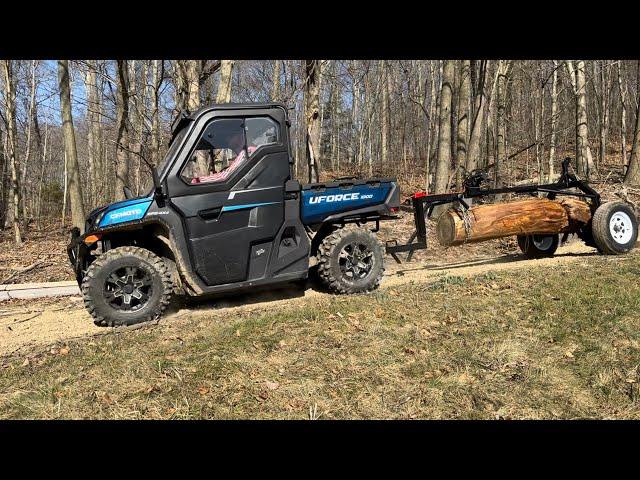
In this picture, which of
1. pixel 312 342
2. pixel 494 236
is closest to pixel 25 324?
pixel 312 342

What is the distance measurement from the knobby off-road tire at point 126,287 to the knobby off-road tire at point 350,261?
6.82ft

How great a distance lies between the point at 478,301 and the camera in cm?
555

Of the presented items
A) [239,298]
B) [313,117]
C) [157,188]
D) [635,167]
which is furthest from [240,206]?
[635,167]

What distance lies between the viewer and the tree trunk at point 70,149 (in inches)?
560

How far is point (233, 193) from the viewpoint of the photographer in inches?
232

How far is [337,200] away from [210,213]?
5.81ft

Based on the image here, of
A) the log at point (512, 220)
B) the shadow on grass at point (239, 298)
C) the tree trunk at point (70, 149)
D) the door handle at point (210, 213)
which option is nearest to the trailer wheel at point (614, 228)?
the log at point (512, 220)

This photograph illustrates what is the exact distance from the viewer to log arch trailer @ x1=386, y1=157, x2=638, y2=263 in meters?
7.46

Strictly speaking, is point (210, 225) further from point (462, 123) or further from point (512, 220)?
point (462, 123)

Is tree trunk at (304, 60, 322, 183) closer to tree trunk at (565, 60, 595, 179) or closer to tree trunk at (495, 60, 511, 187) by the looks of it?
tree trunk at (495, 60, 511, 187)

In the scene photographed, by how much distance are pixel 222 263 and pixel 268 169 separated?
1.32 metres

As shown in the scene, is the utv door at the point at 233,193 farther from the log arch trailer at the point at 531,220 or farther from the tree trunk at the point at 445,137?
the tree trunk at the point at 445,137

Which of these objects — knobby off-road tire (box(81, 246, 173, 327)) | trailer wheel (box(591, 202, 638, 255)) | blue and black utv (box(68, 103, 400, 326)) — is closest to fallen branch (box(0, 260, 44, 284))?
blue and black utv (box(68, 103, 400, 326))

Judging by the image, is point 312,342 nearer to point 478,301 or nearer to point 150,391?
point 150,391
